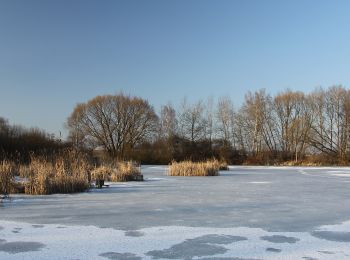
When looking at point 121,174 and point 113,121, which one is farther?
point 113,121

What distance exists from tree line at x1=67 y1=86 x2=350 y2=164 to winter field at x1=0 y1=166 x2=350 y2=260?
2367 cm

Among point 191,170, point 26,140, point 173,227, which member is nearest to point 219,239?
point 173,227

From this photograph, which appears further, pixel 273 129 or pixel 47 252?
pixel 273 129

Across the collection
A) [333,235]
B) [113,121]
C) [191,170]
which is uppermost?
[113,121]

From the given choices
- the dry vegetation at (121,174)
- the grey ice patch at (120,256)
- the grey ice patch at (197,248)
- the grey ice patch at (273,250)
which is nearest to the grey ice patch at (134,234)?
the grey ice patch at (197,248)

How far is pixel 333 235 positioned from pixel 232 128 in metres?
32.3

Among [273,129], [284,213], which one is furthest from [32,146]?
[273,129]

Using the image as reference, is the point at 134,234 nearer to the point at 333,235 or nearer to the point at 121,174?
the point at 333,235

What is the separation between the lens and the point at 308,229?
4.30 m

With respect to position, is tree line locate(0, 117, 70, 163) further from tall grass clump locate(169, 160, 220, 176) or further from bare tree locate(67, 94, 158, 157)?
bare tree locate(67, 94, 158, 157)

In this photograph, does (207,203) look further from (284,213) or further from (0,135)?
(0,135)

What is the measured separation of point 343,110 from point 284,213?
29168 mm

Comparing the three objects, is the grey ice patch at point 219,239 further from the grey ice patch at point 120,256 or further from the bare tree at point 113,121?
the bare tree at point 113,121

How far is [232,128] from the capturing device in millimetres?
36125
